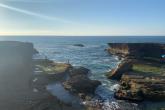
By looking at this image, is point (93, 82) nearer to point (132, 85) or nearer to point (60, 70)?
point (132, 85)

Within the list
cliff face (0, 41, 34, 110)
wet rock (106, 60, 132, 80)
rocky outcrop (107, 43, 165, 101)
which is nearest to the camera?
cliff face (0, 41, 34, 110)

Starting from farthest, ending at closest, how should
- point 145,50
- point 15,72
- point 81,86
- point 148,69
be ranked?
point 145,50
point 148,69
point 81,86
point 15,72

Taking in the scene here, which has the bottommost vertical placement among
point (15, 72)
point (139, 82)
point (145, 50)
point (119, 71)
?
point (119, 71)

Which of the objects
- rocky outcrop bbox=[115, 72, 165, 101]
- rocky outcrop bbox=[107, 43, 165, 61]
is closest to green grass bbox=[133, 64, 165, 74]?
rocky outcrop bbox=[115, 72, 165, 101]

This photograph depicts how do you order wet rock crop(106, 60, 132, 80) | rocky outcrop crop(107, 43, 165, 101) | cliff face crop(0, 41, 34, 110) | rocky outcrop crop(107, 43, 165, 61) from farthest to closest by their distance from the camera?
rocky outcrop crop(107, 43, 165, 61) → wet rock crop(106, 60, 132, 80) → rocky outcrop crop(107, 43, 165, 101) → cliff face crop(0, 41, 34, 110)

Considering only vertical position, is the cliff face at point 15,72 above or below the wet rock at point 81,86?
above

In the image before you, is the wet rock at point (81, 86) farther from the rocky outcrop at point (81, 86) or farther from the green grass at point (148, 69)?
the green grass at point (148, 69)

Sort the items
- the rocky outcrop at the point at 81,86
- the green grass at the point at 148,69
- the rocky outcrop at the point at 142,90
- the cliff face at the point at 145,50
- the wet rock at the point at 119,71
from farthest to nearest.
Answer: the cliff face at the point at 145,50 → the green grass at the point at 148,69 → the wet rock at the point at 119,71 → the rocky outcrop at the point at 81,86 → the rocky outcrop at the point at 142,90

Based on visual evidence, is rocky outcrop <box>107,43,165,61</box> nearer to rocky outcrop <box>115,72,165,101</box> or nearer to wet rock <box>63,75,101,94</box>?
rocky outcrop <box>115,72,165,101</box>

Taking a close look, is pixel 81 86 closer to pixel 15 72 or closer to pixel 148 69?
pixel 15 72

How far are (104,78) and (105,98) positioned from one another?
15.5m

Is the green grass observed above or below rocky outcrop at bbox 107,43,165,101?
below

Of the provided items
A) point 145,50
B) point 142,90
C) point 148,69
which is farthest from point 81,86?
point 145,50

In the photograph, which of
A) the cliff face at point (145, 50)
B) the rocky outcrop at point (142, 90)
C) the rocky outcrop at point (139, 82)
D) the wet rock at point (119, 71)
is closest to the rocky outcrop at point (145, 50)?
the cliff face at point (145, 50)
